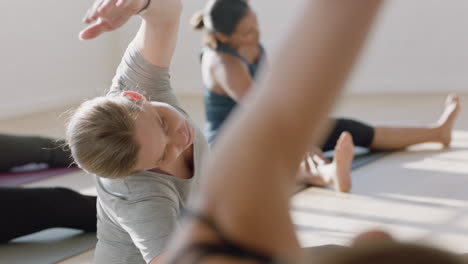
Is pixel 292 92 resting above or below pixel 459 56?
above

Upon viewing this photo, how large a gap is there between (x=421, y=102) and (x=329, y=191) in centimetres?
216

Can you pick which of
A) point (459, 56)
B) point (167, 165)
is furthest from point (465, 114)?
point (167, 165)

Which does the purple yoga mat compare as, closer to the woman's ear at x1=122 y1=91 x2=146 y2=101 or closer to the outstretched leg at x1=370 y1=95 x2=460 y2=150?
the outstretched leg at x1=370 y1=95 x2=460 y2=150

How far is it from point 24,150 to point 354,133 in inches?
66.1

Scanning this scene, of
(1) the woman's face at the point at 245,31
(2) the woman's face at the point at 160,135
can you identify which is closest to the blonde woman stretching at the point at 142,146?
(2) the woman's face at the point at 160,135

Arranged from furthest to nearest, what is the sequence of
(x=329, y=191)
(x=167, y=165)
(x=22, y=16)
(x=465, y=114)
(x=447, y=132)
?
(x=22, y=16) → (x=465, y=114) → (x=447, y=132) → (x=329, y=191) → (x=167, y=165)

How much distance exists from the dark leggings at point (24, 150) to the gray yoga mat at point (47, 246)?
2.83ft

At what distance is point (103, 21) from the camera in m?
1.12

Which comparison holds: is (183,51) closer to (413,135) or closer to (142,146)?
(413,135)

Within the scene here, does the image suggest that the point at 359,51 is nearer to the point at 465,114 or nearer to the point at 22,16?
the point at 465,114

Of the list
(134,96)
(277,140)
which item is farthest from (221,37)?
(277,140)

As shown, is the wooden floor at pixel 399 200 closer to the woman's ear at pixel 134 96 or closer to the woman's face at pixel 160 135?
the woman's face at pixel 160 135

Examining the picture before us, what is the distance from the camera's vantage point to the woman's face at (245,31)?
3.52 m

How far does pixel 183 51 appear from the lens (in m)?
6.43
